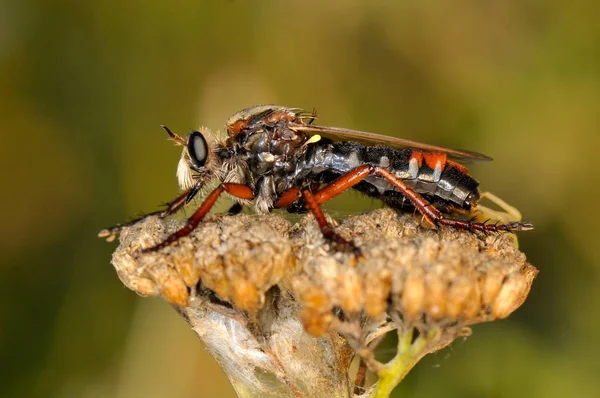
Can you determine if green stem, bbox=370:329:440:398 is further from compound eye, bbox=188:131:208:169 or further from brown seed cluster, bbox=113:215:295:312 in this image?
compound eye, bbox=188:131:208:169

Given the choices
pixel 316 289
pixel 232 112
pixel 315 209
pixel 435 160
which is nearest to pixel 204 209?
pixel 315 209

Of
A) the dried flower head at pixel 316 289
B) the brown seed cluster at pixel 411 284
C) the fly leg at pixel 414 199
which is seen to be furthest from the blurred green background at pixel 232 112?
the brown seed cluster at pixel 411 284

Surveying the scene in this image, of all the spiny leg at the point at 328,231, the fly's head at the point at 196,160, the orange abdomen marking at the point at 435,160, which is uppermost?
the orange abdomen marking at the point at 435,160

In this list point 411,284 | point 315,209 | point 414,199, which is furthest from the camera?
point 414,199

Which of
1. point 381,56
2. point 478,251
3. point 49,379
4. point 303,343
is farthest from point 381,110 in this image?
point 49,379

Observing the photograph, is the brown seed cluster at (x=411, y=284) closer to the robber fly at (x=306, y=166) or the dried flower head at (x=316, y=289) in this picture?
the dried flower head at (x=316, y=289)

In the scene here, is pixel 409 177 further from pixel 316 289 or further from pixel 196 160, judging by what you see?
pixel 316 289

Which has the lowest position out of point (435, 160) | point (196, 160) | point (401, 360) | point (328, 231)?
point (401, 360)
